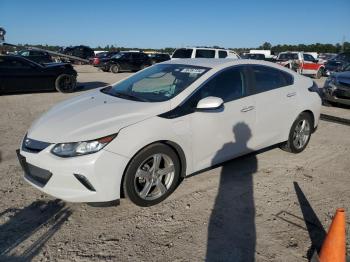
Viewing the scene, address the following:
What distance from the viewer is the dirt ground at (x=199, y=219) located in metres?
3.09

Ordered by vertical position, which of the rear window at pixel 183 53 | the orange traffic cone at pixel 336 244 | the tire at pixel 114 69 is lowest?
the orange traffic cone at pixel 336 244

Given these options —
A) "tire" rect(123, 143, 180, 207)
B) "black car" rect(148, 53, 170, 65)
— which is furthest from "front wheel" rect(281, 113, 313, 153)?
"black car" rect(148, 53, 170, 65)

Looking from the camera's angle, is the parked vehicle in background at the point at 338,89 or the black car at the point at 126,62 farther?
the black car at the point at 126,62

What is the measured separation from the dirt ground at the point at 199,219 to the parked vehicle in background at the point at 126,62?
824 inches

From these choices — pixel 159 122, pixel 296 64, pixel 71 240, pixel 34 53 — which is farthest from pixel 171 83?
pixel 34 53

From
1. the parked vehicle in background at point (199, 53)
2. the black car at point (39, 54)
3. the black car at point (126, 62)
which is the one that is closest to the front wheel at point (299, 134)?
the parked vehicle in background at point (199, 53)

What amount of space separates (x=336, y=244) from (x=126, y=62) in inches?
957

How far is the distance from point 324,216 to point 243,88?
1.86m

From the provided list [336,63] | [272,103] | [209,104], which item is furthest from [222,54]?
[209,104]

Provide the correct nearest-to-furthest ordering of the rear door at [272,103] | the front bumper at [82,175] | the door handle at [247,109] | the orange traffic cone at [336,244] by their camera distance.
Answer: the orange traffic cone at [336,244] < the front bumper at [82,175] < the door handle at [247,109] < the rear door at [272,103]

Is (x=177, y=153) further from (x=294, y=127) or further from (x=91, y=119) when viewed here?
(x=294, y=127)

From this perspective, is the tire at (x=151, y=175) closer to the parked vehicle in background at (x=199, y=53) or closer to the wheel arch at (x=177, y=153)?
the wheel arch at (x=177, y=153)

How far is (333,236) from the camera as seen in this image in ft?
9.11

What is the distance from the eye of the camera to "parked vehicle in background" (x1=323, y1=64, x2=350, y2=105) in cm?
953
